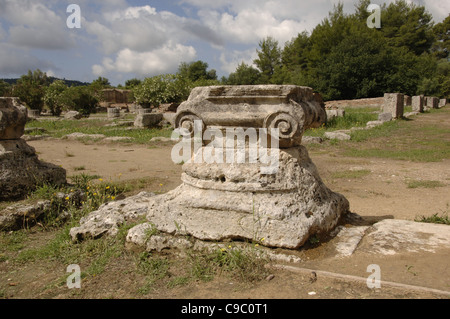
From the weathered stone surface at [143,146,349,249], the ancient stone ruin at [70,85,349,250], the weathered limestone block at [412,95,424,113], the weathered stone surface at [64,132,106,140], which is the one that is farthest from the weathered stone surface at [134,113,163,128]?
the weathered limestone block at [412,95,424,113]

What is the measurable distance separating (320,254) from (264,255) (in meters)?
0.43

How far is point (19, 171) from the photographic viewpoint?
4.62 metres

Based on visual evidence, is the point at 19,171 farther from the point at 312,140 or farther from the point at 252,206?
the point at 312,140

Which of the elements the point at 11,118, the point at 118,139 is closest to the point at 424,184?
the point at 11,118

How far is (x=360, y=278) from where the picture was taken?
2223 millimetres

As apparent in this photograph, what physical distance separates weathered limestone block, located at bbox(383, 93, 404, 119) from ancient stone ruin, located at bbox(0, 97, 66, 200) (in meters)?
15.8

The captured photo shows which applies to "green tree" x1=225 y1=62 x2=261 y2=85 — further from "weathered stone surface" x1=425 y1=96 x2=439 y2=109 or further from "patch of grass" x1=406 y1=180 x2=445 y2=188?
"patch of grass" x1=406 y1=180 x2=445 y2=188

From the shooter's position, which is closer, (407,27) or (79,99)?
(79,99)

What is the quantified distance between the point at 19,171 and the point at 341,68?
1122 inches

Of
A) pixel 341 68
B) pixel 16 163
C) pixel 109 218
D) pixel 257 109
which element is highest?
pixel 341 68

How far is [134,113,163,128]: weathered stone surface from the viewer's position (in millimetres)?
15617
